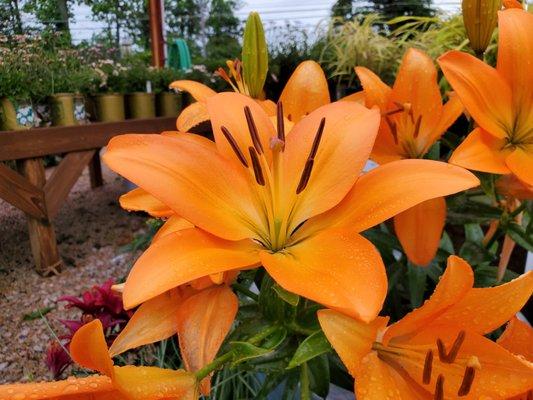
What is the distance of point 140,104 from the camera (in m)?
2.62

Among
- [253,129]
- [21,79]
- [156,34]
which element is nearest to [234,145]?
[253,129]

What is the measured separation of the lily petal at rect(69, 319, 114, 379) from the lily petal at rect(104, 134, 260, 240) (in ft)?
0.20

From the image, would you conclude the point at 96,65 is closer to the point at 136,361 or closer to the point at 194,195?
the point at 136,361

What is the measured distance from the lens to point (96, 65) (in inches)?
89.4

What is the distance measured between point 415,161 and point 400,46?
2.05 meters

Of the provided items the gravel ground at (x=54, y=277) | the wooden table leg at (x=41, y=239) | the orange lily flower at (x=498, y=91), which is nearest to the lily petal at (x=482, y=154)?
the orange lily flower at (x=498, y=91)

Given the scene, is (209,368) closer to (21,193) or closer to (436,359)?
(436,359)

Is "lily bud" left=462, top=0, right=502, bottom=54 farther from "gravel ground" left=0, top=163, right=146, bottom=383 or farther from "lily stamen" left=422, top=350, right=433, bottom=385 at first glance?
"gravel ground" left=0, top=163, right=146, bottom=383

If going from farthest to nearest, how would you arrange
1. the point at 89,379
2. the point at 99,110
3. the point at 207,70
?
1. the point at 207,70
2. the point at 99,110
3. the point at 89,379

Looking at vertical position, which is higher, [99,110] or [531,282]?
[531,282]

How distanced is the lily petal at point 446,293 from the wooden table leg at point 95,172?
128 inches

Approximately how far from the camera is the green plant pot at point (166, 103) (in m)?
2.77

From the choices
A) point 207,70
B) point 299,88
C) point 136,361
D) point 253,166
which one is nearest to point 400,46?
point 207,70

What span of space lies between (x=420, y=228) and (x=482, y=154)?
2.4 inches
